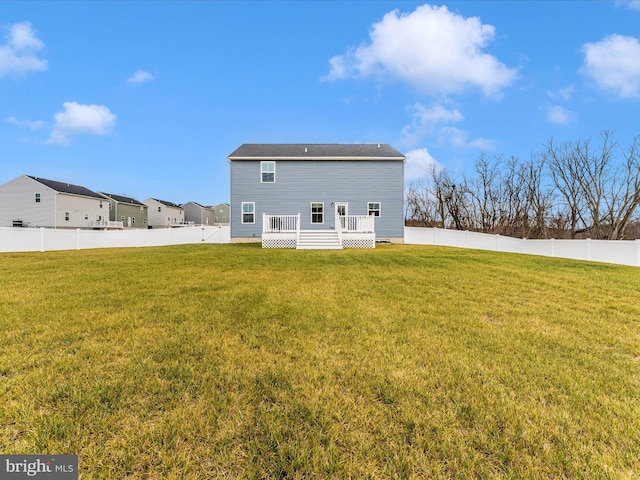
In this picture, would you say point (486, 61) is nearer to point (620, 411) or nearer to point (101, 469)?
point (620, 411)

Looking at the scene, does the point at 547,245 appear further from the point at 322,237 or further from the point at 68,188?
the point at 68,188

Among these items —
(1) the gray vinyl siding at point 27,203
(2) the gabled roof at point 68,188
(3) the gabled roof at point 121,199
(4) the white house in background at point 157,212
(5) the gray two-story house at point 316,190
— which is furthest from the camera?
(4) the white house in background at point 157,212

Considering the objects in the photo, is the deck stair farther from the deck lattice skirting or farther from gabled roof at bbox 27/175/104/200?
gabled roof at bbox 27/175/104/200

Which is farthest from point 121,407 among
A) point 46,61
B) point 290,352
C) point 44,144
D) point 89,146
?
point 44,144

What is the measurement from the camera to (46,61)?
14367mm

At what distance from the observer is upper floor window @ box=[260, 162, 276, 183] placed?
18.5 meters

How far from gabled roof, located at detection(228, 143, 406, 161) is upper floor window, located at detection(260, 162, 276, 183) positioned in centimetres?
45

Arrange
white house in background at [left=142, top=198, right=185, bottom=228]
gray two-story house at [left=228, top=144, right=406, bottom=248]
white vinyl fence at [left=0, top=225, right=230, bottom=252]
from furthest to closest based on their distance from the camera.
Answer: white house in background at [left=142, top=198, right=185, bottom=228]
gray two-story house at [left=228, top=144, right=406, bottom=248]
white vinyl fence at [left=0, top=225, right=230, bottom=252]

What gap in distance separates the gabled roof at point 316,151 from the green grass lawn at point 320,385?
14869 mm

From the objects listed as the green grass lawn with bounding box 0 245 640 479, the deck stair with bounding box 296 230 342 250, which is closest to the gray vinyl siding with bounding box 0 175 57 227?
the deck stair with bounding box 296 230 342 250

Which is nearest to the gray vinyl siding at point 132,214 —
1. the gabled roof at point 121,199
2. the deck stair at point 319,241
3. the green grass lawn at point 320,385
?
the gabled roof at point 121,199

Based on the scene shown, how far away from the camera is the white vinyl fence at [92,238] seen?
12.9 meters

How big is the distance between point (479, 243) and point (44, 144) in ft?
136

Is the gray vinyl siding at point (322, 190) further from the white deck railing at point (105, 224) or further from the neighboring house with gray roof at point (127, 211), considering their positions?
the neighboring house with gray roof at point (127, 211)
